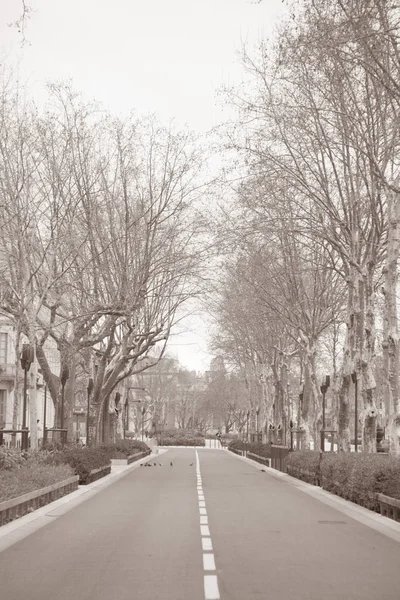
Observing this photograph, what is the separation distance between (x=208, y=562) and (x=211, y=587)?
191 centimetres

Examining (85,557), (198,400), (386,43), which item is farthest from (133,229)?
(198,400)

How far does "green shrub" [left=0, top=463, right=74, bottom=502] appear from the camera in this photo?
17.0m

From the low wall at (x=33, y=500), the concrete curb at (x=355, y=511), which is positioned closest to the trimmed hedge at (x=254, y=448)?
the concrete curb at (x=355, y=511)

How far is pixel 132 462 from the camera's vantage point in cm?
4812

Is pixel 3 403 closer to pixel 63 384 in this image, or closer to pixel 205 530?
pixel 63 384

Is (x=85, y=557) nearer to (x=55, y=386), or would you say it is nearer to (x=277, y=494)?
(x=277, y=494)

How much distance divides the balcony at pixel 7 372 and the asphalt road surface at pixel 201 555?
4399cm

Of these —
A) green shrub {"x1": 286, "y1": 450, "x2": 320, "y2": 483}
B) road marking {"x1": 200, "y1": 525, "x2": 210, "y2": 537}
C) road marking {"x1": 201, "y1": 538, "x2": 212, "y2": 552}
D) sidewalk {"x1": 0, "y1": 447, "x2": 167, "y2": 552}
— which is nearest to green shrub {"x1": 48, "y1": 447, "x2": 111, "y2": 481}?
sidewalk {"x1": 0, "y1": 447, "x2": 167, "y2": 552}

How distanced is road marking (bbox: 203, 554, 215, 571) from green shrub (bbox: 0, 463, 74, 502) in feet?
17.2

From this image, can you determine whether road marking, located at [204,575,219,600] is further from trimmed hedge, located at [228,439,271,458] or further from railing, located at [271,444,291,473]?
trimmed hedge, located at [228,439,271,458]

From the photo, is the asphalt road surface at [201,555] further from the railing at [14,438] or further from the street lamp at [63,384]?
the street lamp at [63,384]

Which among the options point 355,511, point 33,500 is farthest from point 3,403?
point 355,511

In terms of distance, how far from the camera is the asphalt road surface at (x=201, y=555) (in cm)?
947

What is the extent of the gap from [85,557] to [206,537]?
2.87m
